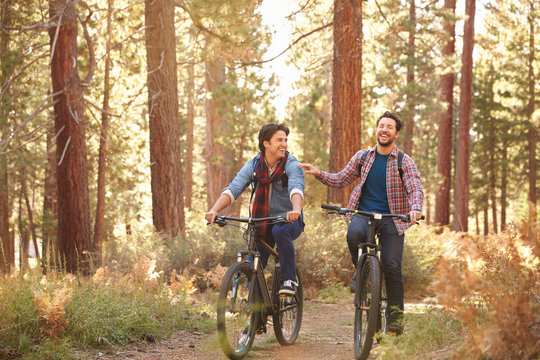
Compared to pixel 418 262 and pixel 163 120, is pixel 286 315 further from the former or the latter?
pixel 163 120

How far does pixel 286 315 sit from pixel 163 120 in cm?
762

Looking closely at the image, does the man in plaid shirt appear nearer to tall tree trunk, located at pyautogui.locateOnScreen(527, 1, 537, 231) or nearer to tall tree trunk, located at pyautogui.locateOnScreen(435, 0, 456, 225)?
tall tree trunk, located at pyautogui.locateOnScreen(435, 0, 456, 225)

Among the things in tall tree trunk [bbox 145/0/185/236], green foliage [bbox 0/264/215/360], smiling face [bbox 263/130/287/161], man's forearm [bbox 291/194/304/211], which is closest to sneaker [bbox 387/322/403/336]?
man's forearm [bbox 291/194/304/211]

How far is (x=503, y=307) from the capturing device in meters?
3.78

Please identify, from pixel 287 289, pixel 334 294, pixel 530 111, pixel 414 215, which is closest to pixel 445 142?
pixel 530 111

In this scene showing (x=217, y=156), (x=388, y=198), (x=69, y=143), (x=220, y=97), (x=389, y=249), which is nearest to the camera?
(x=389, y=249)

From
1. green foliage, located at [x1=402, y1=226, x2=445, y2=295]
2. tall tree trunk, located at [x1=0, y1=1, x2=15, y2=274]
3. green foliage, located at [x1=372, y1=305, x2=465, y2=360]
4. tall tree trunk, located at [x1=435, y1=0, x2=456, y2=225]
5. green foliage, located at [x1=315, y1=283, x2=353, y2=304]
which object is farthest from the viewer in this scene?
tall tree trunk, located at [x1=435, y1=0, x2=456, y2=225]

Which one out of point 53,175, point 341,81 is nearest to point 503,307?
point 341,81

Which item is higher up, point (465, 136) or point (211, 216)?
point (465, 136)

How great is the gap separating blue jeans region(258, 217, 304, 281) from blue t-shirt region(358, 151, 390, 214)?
2.32 ft

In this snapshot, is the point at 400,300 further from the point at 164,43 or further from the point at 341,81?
the point at 164,43

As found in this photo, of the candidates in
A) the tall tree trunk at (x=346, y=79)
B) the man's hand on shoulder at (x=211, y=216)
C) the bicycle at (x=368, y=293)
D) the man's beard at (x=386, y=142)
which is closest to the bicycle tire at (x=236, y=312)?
the man's hand on shoulder at (x=211, y=216)

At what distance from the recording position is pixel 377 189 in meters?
6.17

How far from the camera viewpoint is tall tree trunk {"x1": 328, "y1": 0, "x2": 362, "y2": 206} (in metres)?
12.8
